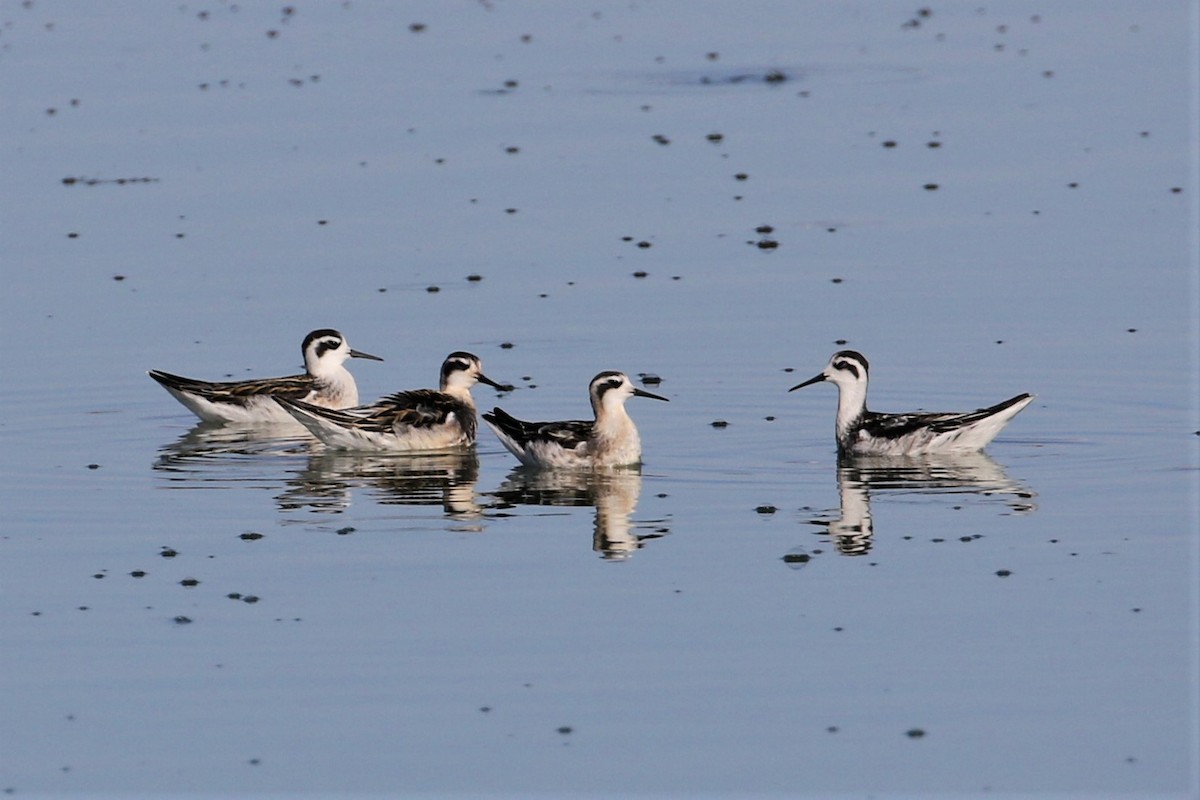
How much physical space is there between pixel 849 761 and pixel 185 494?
341 inches

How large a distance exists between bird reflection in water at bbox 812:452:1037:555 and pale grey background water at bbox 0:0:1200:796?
107 millimetres

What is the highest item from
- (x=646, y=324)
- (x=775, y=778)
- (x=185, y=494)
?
(x=646, y=324)

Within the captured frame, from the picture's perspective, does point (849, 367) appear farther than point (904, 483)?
Yes

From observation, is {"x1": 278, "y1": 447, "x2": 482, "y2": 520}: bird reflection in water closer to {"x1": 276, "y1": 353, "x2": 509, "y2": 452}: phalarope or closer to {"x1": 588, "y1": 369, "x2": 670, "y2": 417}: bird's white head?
{"x1": 276, "y1": 353, "x2": 509, "y2": 452}: phalarope

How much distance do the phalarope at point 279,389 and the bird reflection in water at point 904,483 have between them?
6092 millimetres

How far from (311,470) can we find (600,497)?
10.3 ft

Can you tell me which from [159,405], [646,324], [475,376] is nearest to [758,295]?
[646,324]

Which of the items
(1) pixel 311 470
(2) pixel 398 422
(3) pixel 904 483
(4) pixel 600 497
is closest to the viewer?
(4) pixel 600 497

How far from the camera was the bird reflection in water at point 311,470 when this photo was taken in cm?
1902

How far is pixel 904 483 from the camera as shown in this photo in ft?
63.1

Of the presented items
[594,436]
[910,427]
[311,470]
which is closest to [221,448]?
[311,470]

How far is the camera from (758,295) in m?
25.8

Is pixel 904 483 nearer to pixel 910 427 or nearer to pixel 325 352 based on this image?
pixel 910 427

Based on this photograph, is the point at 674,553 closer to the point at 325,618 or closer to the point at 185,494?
the point at 325,618
